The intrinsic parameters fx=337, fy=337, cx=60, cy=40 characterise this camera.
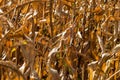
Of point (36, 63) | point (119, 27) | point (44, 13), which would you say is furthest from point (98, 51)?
point (36, 63)

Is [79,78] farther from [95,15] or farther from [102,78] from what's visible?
[95,15]

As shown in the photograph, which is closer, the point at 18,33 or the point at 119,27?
the point at 18,33

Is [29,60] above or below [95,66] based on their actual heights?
above

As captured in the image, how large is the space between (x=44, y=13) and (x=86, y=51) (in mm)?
328

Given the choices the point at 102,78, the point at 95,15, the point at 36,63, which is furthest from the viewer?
the point at 95,15

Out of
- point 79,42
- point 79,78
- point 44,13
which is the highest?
point 44,13

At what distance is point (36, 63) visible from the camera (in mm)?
1373

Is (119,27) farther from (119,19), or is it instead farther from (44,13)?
(44,13)

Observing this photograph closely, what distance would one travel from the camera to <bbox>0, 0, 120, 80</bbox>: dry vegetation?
113 centimetres

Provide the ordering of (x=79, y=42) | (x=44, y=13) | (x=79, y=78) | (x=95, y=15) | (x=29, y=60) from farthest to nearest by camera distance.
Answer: (x=95, y=15)
(x=44, y=13)
(x=79, y=42)
(x=79, y=78)
(x=29, y=60)

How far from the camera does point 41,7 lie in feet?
6.28

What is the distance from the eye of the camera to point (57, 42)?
1371 millimetres

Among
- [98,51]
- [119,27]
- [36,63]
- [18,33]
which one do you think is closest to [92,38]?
[98,51]

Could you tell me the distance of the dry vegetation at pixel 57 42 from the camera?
1.13 metres
